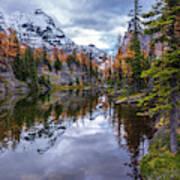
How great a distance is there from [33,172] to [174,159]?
8406mm

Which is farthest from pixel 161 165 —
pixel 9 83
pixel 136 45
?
pixel 9 83

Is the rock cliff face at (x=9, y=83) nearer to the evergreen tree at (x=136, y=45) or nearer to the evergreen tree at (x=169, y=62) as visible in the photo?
the evergreen tree at (x=136, y=45)

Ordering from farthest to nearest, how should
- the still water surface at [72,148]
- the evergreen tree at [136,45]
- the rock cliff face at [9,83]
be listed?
the rock cliff face at [9,83], the evergreen tree at [136,45], the still water surface at [72,148]

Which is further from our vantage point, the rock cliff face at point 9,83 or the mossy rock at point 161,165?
the rock cliff face at point 9,83

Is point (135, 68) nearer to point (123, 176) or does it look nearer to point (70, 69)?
point (123, 176)

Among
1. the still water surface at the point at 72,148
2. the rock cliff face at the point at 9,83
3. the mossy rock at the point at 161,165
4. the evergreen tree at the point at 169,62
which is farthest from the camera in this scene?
the rock cliff face at the point at 9,83

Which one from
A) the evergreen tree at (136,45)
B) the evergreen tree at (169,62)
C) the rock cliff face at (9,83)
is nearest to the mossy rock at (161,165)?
the evergreen tree at (169,62)

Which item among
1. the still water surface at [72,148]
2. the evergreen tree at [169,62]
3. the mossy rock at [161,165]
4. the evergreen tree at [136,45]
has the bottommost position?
the still water surface at [72,148]

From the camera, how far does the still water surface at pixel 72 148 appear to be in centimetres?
983

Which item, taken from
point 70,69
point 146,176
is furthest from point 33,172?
point 70,69

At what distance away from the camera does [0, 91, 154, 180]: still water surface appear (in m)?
9.83

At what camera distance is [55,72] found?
106 meters

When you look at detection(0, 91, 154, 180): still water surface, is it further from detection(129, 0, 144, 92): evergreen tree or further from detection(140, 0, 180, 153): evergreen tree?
detection(129, 0, 144, 92): evergreen tree

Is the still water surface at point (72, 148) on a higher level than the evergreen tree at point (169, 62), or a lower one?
lower
